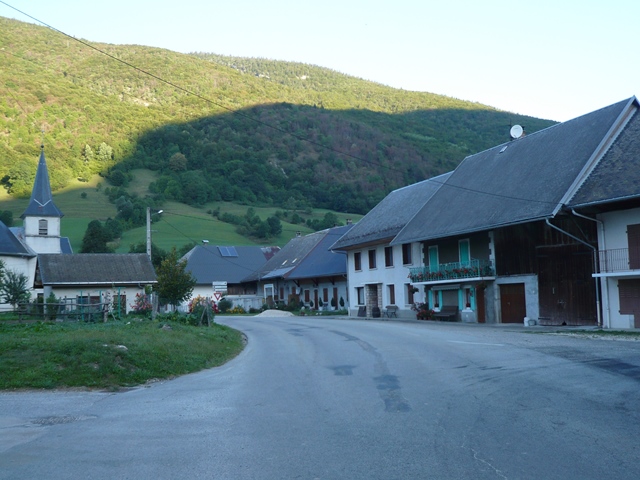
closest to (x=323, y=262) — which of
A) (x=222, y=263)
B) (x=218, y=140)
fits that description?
(x=222, y=263)

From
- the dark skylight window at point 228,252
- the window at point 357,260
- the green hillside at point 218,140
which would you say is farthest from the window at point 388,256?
the green hillside at point 218,140

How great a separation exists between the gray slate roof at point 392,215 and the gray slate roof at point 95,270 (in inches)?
578

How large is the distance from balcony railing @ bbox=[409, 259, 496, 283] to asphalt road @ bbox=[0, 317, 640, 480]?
18.9 m

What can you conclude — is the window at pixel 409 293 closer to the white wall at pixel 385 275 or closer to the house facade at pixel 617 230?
the white wall at pixel 385 275

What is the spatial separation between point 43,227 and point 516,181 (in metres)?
39.9

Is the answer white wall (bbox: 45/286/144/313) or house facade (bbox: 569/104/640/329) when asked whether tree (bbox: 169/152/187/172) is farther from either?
house facade (bbox: 569/104/640/329)

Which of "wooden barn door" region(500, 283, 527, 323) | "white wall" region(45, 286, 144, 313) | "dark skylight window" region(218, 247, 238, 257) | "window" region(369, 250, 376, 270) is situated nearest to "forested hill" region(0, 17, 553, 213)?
"dark skylight window" region(218, 247, 238, 257)

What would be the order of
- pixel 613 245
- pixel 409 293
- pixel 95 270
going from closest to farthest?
pixel 613 245 < pixel 409 293 < pixel 95 270

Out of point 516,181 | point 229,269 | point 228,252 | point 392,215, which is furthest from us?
point 228,252

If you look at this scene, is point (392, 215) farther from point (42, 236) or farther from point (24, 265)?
point (42, 236)

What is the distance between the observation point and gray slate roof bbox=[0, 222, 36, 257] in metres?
48.2

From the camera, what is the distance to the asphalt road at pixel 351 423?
6730 mm

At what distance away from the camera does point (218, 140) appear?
391ft

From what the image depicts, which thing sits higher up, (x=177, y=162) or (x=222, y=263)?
(x=177, y=162)
